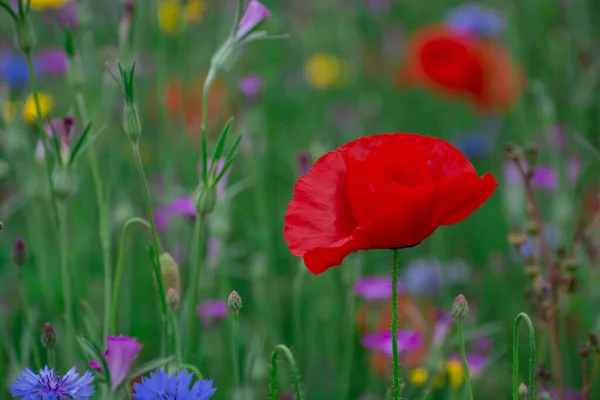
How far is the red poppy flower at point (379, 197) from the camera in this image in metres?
0.76

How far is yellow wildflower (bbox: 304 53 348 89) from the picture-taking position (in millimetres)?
3082

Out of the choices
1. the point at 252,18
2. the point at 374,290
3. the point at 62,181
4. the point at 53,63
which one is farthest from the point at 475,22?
the point at 62,181

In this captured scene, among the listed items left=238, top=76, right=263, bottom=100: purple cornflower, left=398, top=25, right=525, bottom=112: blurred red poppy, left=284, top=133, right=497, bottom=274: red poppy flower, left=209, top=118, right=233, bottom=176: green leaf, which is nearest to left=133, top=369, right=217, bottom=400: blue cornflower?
left=284, top=133, right=497, bottom=274: red poppy flower

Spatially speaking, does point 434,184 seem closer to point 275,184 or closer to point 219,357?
point 219,357

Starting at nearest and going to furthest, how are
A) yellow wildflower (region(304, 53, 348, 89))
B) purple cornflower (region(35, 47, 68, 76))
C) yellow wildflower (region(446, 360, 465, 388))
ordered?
yellow wildflower (region(446, 360, 465, 388)) < purple cornflower (region(35, 47, 68, 76)) < yellow wildflower (region(304, 53, 348, 89))

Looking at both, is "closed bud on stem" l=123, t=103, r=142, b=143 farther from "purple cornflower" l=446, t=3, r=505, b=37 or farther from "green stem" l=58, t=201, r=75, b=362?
"purple cornflower" l=446, t=3, r=505, b=37

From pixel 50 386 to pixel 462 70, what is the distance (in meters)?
2.03

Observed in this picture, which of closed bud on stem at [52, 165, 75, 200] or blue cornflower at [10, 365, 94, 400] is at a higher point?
closed bud on stem at [52, 165, 75, 200]

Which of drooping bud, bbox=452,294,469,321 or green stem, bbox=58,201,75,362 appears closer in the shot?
drooping bud, bbox=452,294,469,321

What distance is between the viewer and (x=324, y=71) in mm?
3123

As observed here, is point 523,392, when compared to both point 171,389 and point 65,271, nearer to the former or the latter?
point 171,389

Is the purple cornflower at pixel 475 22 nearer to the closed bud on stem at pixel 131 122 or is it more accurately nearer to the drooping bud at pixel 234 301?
the closed bud on stem at pixel 131 122

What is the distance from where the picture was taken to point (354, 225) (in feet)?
2.73

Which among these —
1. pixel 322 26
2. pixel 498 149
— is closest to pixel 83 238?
pixel 498 149
